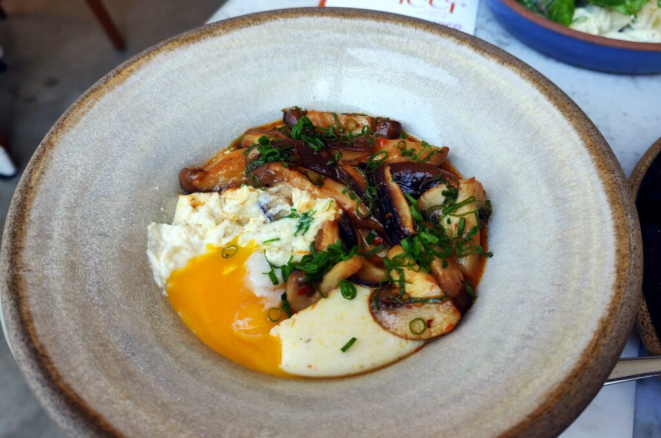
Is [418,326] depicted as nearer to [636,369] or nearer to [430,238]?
[430,238]

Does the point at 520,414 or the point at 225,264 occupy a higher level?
the point at 520,414

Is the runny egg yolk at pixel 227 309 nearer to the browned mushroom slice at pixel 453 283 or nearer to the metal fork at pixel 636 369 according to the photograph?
the browned mushroom slice at pixel 453 283

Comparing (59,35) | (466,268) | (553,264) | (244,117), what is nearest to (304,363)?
(466,268)

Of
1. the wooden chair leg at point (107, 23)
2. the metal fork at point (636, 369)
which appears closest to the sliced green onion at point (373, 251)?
the metal fork at point (636, 369)

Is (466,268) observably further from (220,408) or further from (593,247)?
(220,408)

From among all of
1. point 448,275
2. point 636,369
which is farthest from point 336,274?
point 636,369

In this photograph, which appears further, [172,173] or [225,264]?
→ [172,173]
